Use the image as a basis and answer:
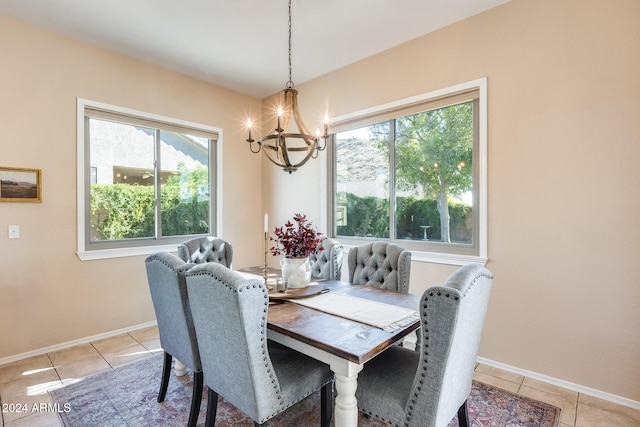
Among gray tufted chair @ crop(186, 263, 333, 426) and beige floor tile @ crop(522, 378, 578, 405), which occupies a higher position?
gray tufted chair @ crop(186, 263, 333, 426)

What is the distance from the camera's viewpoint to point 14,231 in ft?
8.79

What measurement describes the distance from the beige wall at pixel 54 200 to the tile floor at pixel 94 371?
0.83ft

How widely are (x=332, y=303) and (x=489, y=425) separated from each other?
118cm

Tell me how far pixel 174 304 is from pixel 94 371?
4.71ft

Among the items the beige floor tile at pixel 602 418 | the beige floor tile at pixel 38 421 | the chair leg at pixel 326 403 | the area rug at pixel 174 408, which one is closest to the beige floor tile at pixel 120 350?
the area rug at pixel 174 408

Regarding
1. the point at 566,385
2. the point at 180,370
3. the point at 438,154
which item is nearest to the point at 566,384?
the point at 566,385

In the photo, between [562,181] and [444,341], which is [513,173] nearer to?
[562,181]

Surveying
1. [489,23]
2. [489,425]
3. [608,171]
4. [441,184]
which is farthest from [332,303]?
[489,23]

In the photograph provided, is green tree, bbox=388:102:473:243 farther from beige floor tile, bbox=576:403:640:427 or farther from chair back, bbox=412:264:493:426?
chair back, bbox=412:264:493:426

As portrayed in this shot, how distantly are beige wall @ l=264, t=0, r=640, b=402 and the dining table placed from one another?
111 cm

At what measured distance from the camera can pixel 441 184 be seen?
2.93 meters

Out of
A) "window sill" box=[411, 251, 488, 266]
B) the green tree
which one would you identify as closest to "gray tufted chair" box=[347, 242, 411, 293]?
"window sill" box=[411, 251, 488, 266]

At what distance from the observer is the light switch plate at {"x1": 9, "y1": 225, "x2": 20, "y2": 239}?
2.66 meters

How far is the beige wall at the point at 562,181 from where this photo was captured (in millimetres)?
2043
